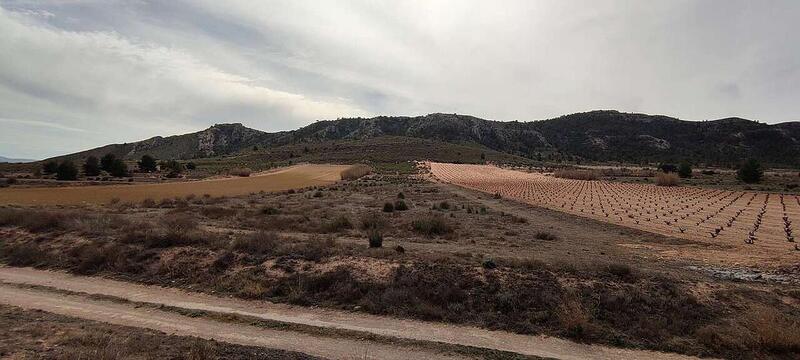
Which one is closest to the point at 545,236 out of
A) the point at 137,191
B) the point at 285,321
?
the point at 285,321

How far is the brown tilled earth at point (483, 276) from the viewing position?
37.2 feet

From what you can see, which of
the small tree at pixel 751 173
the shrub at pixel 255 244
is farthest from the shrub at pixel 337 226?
the small tree at pixel 751 173

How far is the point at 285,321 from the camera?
11695mm

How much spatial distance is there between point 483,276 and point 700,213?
26.6m

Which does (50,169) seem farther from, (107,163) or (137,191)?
(137,191)

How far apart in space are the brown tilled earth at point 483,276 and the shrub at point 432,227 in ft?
0.57

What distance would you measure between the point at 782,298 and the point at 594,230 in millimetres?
15211

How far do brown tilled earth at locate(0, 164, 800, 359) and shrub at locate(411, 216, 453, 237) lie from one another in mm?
174

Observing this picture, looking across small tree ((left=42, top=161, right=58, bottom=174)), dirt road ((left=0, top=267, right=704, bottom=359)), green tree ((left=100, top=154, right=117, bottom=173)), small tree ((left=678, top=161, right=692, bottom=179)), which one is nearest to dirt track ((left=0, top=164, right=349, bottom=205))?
green tree ((left=100, top=154, right=117, bottom=173))

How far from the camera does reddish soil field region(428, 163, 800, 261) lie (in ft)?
74.5

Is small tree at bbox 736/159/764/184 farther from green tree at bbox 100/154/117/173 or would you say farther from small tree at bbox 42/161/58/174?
small tree at bbox 42/161/58/174

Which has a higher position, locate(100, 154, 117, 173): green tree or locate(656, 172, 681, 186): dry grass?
locate(100, 154, 117, 173): green tree

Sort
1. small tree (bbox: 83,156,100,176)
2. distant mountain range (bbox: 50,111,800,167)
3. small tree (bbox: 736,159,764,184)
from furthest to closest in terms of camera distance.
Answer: distant mountain range (bbox: 50,111,800,167) → small tree (bbox: 83,156,100,176) → small tree (bbox: 736,159,764,184)

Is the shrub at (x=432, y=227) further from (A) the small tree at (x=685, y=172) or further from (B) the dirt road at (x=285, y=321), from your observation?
(A) the small tree at (x=685, y=172)
